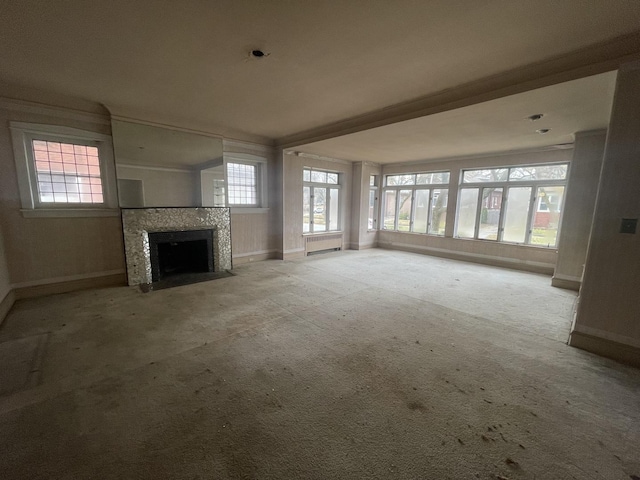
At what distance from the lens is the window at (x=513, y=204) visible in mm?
5412

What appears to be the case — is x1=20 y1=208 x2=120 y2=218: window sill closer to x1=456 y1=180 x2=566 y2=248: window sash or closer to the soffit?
the soffit

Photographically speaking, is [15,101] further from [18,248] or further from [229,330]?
[229,330]

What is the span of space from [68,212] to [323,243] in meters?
5.16

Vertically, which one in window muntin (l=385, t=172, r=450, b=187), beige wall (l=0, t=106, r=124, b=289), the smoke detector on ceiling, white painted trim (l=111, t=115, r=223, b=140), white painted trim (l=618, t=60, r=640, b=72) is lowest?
beige wall (l=0, t=106, r=124, b=289)

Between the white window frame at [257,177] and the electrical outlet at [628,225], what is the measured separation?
5.49 m

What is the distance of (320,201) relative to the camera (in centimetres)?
723

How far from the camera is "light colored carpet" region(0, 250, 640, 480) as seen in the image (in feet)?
4.61

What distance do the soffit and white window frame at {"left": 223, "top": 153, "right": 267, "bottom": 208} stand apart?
6.23ft

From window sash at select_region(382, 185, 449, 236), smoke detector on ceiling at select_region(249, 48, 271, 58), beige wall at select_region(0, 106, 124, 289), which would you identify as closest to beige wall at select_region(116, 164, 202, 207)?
beige wall at select_region(0, 106, 124, 289)

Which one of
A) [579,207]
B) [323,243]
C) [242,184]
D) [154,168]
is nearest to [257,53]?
[154,168]

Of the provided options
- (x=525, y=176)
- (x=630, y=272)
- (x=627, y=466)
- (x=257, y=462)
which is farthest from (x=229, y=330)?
(x=525, y=176)

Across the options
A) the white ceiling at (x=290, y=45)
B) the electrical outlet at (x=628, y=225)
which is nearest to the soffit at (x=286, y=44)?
the white ceiling at (x=290, y=45)

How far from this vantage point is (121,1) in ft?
6.02

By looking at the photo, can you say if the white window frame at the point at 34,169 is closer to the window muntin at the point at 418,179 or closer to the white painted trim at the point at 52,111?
the white painted trim at the point at 52,111
